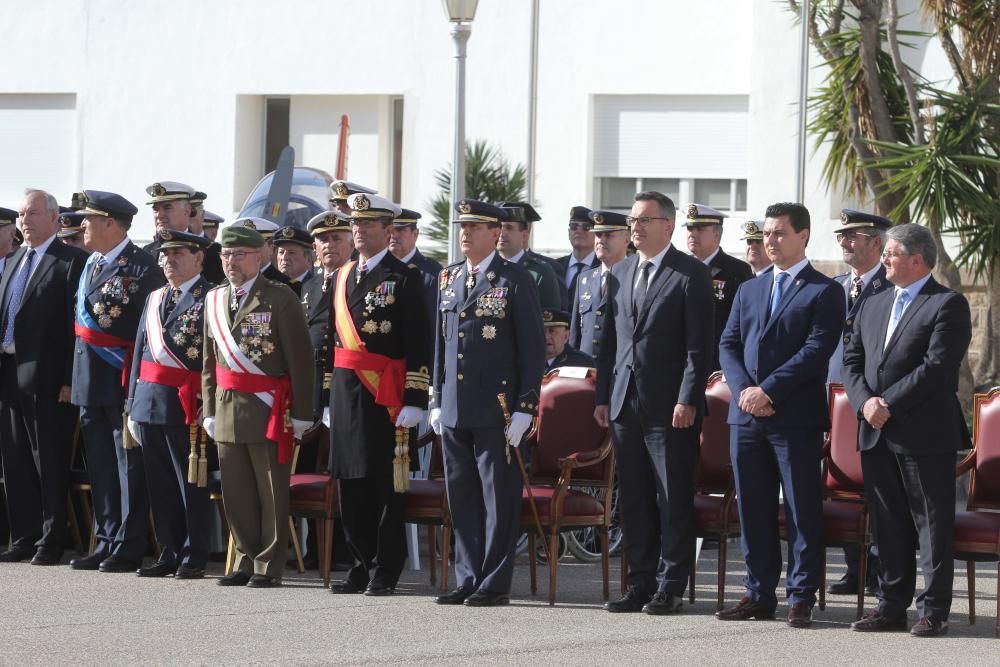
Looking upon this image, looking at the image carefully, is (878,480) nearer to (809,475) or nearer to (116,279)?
(809,475)

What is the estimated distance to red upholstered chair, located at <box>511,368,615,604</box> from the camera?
336 inches

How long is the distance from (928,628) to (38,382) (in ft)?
15.5

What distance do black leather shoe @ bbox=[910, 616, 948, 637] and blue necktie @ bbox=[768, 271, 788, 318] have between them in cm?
143

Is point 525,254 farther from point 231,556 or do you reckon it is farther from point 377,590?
point 377,590

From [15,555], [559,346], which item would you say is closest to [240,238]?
[559,346]

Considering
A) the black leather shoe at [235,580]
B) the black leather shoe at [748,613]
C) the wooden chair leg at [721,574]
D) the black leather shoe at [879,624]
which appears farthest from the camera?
the black leather shoe at [235,580]

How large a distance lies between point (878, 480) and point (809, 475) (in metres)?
0.29

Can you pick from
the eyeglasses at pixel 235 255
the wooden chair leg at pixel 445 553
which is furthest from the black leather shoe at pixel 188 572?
the eyeglasses at pixel 235 255

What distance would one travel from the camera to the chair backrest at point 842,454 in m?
8.52

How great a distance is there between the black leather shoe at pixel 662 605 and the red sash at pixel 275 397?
1886 millimetres

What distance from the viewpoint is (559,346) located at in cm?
1009

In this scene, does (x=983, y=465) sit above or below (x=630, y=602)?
above

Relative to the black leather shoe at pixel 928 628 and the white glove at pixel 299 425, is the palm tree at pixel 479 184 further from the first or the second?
the black leather shoe at pixel 928 628

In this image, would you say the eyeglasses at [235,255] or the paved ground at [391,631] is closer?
the paved ground at [391,631]
